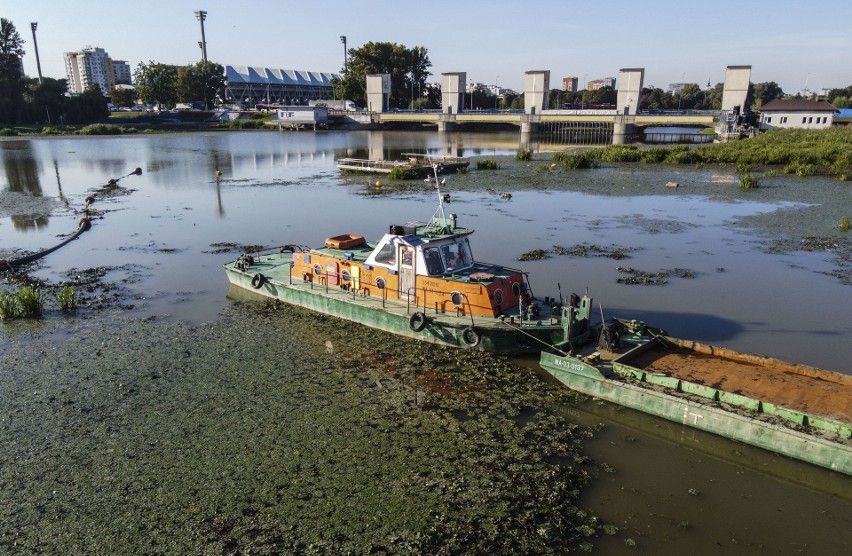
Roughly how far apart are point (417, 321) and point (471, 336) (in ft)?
5.42

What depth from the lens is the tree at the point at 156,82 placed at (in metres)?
124

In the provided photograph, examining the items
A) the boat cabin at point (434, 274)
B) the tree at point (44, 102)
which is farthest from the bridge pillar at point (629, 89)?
the tree at point (44, 102)

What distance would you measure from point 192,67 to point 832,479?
476ft

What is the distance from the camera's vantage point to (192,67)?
427 ft

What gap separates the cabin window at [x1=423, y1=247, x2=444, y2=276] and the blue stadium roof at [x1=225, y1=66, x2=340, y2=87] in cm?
15456

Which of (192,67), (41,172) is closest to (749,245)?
(41,172)

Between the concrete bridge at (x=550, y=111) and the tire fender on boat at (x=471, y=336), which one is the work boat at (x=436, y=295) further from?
the concrete bridge at (x=550, y=111)

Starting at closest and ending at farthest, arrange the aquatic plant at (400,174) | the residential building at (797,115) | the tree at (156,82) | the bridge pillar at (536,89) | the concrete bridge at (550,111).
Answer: the aquatic plant at (400,174)
the residential building at (797,115)
the concrete bridge at (550,111)
the bridge pillar at (536,89)
the tree at (156,82)

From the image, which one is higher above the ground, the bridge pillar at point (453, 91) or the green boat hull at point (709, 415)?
the bridge pillar at point (453, 91)

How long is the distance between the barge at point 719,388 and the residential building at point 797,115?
79418mm

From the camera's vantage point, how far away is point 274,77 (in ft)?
561

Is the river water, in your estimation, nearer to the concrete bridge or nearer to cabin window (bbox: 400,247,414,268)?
cabin window (bbox: 400,247,414,268)

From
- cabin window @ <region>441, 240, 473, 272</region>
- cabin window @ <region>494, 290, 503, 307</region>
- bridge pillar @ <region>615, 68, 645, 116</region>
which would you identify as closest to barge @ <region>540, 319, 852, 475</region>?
cabin window @ <region>494, 290, 503, 307</region>

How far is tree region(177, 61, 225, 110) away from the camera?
12812cm
